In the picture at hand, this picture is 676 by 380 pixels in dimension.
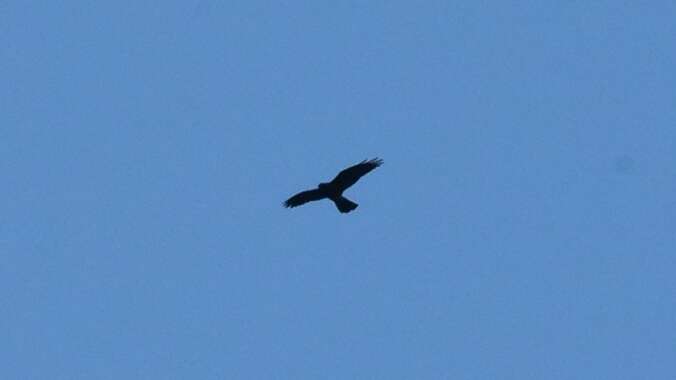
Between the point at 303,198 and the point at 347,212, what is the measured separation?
100cm

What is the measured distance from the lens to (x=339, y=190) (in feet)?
133

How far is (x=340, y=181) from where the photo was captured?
4019cm

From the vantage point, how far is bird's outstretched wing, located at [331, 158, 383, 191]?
130 feet

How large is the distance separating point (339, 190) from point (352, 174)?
0.65 m

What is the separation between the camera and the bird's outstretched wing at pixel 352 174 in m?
39.5

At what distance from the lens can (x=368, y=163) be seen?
130 feet

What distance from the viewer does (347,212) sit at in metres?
40.6

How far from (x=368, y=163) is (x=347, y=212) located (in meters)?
1.41

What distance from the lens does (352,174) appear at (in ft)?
131

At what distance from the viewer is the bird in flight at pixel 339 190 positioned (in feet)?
130

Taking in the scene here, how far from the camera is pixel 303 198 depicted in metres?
41.1

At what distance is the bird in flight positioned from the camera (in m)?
39.7

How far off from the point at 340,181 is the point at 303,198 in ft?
3.94
